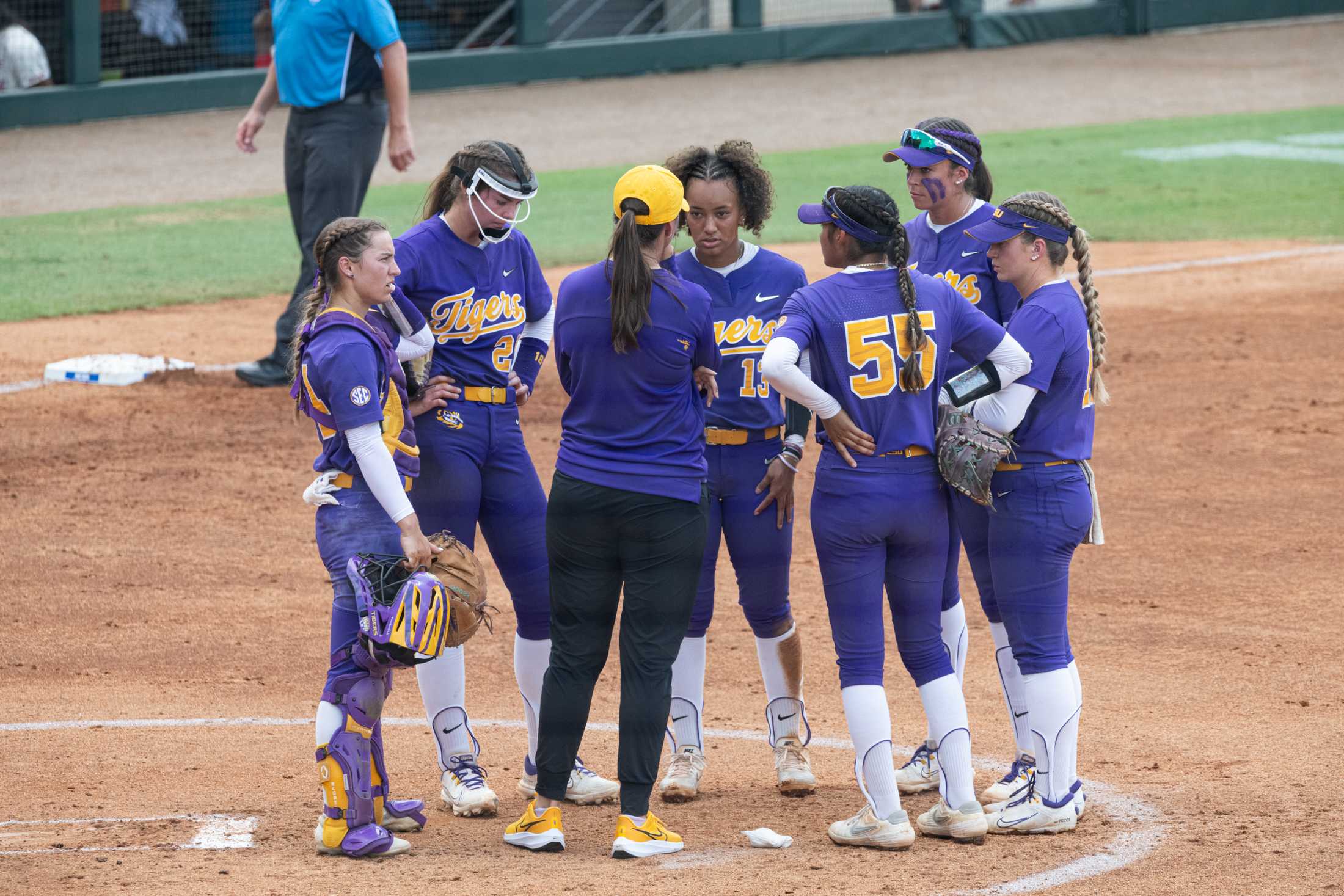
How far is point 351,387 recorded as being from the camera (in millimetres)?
4516

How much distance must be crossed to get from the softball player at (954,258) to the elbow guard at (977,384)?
421 millimetres

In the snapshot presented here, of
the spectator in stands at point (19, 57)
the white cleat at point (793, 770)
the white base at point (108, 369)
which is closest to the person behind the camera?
the white cleat at point (793, 770)

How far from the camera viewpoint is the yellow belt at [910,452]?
4.72 m

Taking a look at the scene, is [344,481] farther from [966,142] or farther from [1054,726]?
[966,142]

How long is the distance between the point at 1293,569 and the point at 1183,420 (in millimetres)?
2710

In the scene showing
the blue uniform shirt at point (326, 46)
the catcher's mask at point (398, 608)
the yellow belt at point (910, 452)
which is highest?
the blue uniform shirt at point (326, 46)

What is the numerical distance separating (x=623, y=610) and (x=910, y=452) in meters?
0.93

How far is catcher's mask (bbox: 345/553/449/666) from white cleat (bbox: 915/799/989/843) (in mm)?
1524

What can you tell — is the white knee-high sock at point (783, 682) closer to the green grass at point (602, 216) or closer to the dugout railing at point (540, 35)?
the green grass at point (602, 216)

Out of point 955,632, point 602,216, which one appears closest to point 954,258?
point 955,632

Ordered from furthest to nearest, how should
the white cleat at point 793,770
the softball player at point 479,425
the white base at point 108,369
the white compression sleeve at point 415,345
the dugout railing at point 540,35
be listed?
the dugout railing at point 540,35, the white base at point 108,369, the white cleat at point 793,770, the softball player at point 479,425, the white compression sleeve at point 415,345

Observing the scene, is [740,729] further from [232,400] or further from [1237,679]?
[232,400]

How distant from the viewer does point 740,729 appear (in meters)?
6.08

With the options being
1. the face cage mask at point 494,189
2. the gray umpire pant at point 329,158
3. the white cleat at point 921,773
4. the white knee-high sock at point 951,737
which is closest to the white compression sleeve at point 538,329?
the face cage mask at point 494,189
